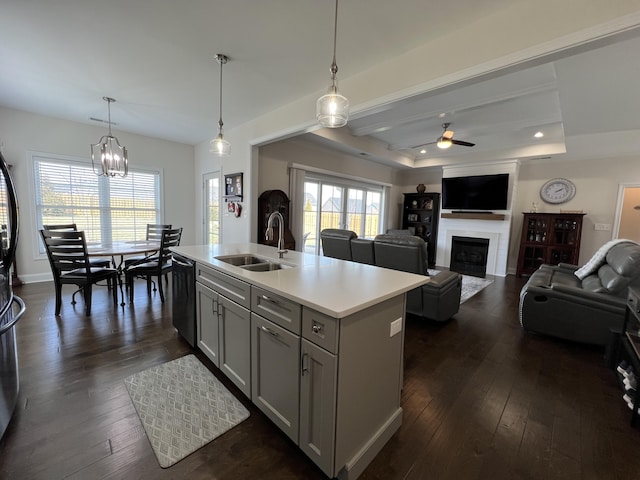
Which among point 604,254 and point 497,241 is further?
point 497,241

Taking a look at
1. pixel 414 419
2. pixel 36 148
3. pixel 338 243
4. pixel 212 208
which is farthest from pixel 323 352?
pixel 36 148

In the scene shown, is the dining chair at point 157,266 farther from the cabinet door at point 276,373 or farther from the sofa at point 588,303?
the sofa at point 588,303

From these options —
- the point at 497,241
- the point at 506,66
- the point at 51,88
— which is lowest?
the point at 497,241

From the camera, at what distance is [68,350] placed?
2.45 metres

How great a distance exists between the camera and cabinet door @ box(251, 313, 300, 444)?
142 cm

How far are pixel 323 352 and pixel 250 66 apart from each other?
9.50ft

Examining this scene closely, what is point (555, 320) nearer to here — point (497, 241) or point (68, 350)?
point (497, 241)

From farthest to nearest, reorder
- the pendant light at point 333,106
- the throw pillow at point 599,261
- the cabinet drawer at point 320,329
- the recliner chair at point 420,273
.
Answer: the throw pillow at point 599,261 < the recliner chair at point 420,273 < the pendant light at point 333,106 < the cabinet drawer at point 320,329

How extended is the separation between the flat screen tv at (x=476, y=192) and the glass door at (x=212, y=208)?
5.30 metres

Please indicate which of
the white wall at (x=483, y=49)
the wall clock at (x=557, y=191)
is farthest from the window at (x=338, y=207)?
the wall clock at (x=557, y=191)

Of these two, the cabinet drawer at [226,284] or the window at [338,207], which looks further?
the window at [338,207]

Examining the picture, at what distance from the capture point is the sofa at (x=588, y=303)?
2.51 m

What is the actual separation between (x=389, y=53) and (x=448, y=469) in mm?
3142

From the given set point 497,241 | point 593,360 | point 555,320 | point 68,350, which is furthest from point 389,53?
point 497,241
